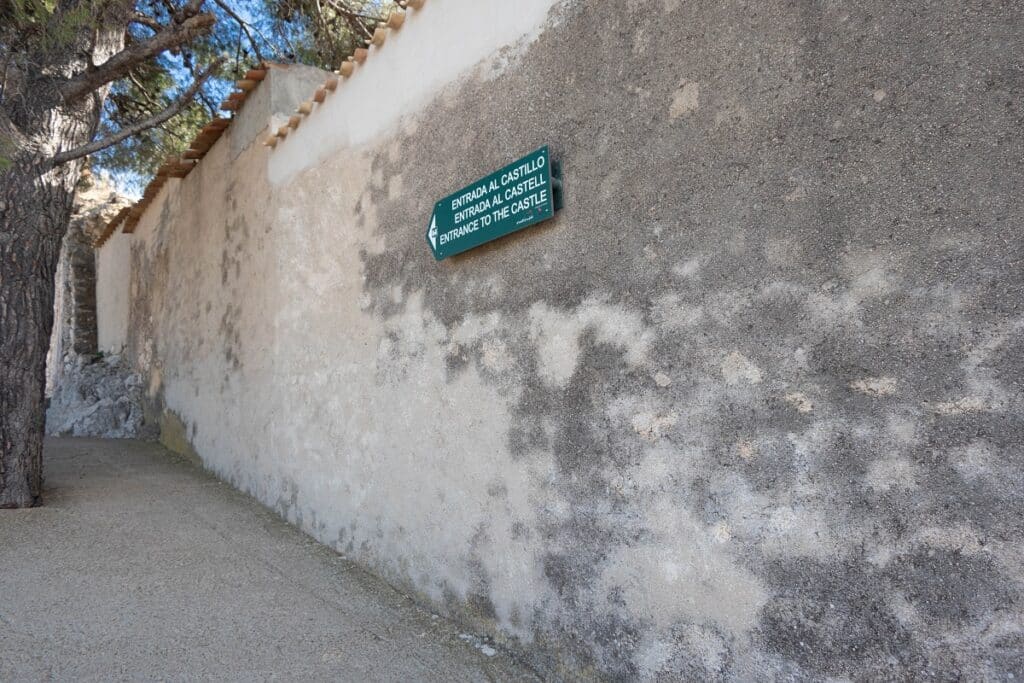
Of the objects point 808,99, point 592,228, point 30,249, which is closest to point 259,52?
point 30,249

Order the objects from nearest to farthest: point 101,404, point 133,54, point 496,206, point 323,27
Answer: point 496,206 → point 133,54 → point 323,27 → point 101,404

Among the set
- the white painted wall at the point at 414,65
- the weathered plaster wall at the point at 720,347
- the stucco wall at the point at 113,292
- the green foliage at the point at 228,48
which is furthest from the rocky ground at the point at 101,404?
the weathered plaster wall at the point at 720,347

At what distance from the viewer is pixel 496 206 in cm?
308

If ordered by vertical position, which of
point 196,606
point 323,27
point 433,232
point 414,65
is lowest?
point 196,606

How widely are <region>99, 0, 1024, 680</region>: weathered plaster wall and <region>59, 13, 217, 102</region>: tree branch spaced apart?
8.05 feet

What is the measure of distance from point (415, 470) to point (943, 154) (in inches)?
97.2

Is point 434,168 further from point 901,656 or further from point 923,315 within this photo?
point 901,656

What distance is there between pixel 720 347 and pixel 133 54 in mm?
4993

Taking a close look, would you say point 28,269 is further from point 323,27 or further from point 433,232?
point 323,27

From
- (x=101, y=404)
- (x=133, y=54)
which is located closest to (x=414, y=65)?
(x=133, y=54)

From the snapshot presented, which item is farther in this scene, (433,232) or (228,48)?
(228,48)

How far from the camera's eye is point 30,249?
5020 millimetres

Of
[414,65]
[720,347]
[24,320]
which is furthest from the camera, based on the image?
[24,320]

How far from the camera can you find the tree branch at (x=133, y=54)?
543 centimetres
